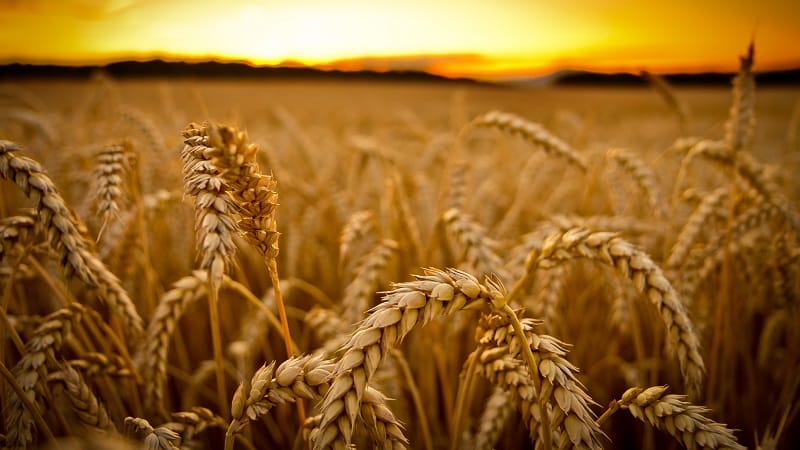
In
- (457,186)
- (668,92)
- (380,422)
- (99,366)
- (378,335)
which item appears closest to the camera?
(378,335)

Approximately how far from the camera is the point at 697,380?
906 mm

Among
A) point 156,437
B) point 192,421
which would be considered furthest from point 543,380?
point 192,421

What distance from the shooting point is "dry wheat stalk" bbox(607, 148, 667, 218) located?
177cm

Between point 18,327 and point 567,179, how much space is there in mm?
3573

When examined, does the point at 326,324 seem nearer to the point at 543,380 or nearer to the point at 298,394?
the point at 298,394

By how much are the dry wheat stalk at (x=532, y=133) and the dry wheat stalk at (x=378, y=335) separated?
112 cm

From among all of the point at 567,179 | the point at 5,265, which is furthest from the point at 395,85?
the point at 5,265

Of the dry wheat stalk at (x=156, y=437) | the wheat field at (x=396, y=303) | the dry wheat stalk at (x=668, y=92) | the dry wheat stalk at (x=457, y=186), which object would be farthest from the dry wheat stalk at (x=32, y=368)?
the dry wheat stalk at (x=668, y=92)

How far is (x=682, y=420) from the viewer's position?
33.5 inches

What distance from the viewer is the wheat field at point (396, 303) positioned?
831 mm

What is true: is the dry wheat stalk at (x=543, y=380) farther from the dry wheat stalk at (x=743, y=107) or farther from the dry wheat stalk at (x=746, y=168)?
the dry wheat stalk at (x=743, y=107)

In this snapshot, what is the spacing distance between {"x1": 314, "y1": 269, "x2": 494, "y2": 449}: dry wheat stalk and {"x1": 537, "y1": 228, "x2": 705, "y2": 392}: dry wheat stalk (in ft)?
0.96

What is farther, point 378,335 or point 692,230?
point 692,230

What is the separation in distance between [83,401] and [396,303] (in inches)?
35.1
